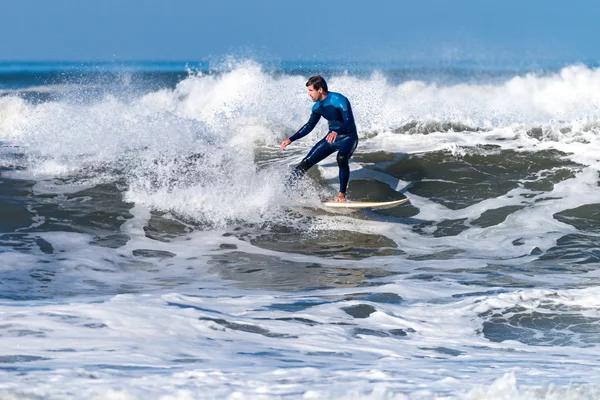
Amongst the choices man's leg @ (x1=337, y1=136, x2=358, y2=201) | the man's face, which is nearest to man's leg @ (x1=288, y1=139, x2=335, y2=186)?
man's leg @ (x1=337, y1=136, x2=358, y2=201)

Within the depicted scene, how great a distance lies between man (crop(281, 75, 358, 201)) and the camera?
33.3 ft

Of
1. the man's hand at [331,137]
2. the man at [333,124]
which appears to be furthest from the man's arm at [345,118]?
the man's hand at [331,137]

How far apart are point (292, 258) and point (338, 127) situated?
6.64 ft

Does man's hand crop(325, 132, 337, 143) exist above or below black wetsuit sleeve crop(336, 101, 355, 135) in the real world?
below

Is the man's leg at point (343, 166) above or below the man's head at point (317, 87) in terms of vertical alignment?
below

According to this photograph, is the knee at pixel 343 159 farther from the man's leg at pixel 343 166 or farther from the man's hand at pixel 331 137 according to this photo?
the man's hand at pixel 331 137

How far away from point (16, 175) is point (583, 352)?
9.30m

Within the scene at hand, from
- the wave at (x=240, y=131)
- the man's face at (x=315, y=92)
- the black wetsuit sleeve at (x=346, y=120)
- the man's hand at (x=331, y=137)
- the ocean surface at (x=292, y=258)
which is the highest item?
the man's face at (x=315, y=92)

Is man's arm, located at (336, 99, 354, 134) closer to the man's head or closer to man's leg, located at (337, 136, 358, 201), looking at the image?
man's leg, located at (337, 136, 358, 201)

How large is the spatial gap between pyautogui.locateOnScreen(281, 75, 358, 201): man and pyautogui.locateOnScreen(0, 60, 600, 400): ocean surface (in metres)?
0.83

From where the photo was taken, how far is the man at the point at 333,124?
33.3 ft

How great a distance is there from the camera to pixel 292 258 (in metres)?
9.09

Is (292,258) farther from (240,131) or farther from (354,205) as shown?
(240,131)

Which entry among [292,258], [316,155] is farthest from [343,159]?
[292,258]
